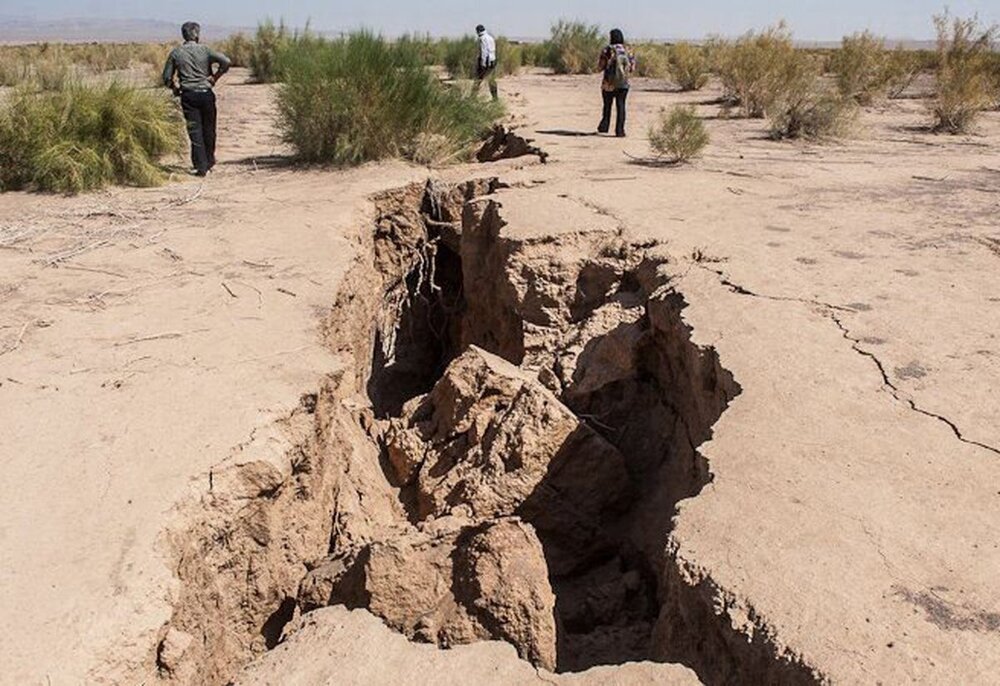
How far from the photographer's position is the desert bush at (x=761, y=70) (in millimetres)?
13070

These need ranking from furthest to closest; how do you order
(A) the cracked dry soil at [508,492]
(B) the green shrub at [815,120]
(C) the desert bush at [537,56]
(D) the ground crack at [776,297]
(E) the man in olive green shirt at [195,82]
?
(C) the desert bush at [537,56]
(B) the green shrub at [815,120]
(E) the man in olive green shirt at [195,82]
(D) the ground crack at [776,297]
(A) the cracked dry soil at [508,492]

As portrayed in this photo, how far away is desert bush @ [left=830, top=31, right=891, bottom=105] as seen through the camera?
15.5 m

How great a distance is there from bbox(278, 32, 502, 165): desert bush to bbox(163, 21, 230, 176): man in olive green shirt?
0.75 metres

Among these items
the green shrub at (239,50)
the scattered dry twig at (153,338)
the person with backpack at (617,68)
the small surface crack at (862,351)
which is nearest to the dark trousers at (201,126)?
the person with backpack at (617,68)

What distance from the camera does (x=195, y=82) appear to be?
880cm

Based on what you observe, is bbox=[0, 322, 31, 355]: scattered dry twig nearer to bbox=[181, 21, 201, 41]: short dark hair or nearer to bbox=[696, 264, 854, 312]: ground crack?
bbox=[696, 264, 854, 312]: ground crack

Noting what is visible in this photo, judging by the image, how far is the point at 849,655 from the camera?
2.22 meters

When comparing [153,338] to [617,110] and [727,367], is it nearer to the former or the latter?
[727,367]

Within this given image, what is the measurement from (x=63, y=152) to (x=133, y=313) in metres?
3.94

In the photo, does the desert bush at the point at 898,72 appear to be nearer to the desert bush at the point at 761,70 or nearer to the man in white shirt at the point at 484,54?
the desert bush at the point at 761,70

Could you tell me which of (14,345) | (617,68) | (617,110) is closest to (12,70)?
(617,110)

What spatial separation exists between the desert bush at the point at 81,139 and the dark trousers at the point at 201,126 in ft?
0.79

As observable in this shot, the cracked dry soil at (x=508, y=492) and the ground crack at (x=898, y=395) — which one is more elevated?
the ground crack at (x=898, y=395)

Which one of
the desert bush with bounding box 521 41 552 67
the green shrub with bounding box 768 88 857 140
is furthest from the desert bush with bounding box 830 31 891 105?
the desert bush with bounding box 521 41 552 67
